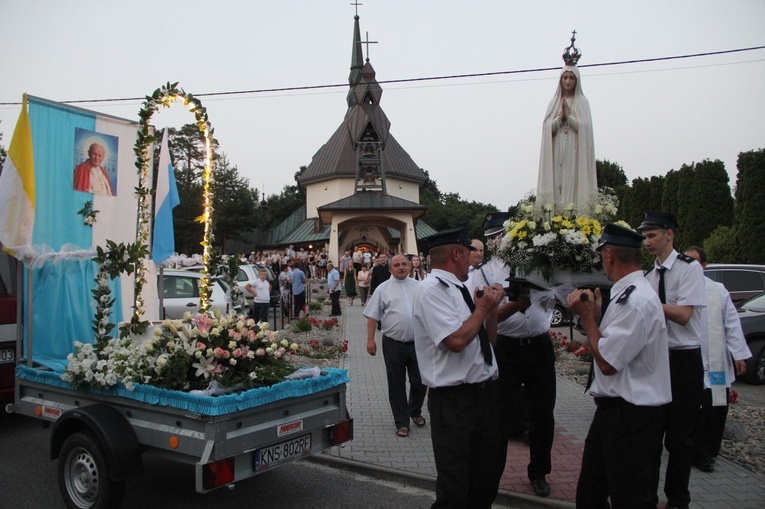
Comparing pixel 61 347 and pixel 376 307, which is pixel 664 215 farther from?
pixel 61 347

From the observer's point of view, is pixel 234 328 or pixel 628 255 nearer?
pixel 628 255

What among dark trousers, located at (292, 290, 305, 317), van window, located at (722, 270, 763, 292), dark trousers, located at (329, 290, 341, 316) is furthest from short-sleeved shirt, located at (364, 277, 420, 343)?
dark trousers, located at (329, 290, 341, 316)

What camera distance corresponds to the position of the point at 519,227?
4551 mm

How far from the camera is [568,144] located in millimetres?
5785

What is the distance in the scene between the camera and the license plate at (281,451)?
446 centimetres

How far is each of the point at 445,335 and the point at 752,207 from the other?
23.6 m

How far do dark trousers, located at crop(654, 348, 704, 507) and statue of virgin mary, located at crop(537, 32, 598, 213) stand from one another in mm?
1821

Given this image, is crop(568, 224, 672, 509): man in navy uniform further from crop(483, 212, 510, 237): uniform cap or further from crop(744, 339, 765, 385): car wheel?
crop(744, 339, 765, 385): car wheel

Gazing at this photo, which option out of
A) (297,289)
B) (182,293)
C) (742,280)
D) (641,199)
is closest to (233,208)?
(641,199)

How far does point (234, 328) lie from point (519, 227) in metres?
2.56

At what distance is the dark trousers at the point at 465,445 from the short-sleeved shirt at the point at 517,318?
1492 millimetres

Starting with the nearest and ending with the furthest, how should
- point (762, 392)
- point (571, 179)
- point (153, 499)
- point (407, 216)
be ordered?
point (153, 499)
point (571, 179)
point (762, 392)
point (407, 216)

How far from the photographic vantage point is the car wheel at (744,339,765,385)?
33.5ft

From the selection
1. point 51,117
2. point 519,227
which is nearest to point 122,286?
point 51,117
